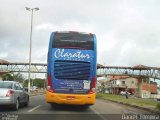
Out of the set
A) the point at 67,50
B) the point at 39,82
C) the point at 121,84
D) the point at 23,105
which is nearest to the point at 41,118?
the point at 67,50

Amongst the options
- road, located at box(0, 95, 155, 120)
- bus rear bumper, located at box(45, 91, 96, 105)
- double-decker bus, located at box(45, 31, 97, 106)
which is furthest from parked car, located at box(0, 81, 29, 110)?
bus rear bumper, located at box(45, 91, 96, 105)

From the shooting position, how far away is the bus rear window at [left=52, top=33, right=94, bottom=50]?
2228 centimetres

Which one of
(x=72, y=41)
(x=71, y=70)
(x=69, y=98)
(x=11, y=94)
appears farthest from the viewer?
(x=72, y=41)

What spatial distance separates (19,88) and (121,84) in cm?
14081

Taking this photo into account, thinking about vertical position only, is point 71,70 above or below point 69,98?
above

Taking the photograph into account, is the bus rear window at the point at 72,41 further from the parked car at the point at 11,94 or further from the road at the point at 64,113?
the road at the point at 64,113

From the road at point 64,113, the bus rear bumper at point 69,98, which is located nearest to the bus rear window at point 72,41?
the bus rear bumper at point 69,98

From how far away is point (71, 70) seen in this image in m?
22.1

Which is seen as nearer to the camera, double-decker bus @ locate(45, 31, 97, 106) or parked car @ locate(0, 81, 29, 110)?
parked car @ locate(0, 81, 29, 110)

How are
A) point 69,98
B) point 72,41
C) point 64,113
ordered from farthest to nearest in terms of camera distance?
point 72,41, point 69,98, point 64,113

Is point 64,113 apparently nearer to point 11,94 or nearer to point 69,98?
point 69,98

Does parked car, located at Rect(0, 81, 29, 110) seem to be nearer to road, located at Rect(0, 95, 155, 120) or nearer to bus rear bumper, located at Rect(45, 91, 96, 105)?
road, located at Rect(0, 95, 155, 120)

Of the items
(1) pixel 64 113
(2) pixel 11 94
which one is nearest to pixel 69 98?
(1) pixel 64 113

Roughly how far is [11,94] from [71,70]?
3.51 metres
